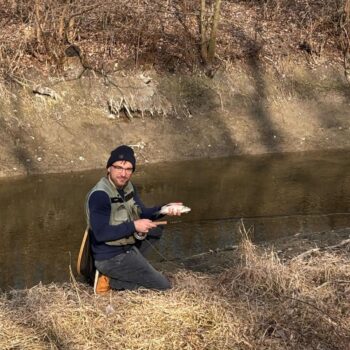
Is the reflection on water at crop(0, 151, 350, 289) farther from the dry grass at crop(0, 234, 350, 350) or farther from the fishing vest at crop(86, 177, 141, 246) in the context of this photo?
the dry grass at crop(0, 234, 350, 350)

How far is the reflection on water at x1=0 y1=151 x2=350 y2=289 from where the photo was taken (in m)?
8.53

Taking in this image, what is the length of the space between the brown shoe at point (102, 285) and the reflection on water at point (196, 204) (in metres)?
2.24

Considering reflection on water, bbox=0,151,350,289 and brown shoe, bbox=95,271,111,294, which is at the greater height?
brown shoe, bbox=95,271,111,294

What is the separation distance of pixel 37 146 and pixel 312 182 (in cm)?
653

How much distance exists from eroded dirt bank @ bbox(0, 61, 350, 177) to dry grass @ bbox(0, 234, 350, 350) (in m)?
8.50

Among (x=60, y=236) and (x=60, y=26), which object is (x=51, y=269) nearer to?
(x=60, y=236)

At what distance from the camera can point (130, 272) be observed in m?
5.27

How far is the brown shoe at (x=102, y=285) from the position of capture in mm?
5316

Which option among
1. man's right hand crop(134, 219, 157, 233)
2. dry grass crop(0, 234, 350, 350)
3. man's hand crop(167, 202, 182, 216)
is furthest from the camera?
man's hand crop(167, 202, 182, 216)

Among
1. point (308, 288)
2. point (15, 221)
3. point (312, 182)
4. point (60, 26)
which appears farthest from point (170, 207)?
point (60, 26)

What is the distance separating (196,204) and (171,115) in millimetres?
5061

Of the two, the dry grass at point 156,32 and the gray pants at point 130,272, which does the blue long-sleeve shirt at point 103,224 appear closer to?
the gray pants at point 130,272

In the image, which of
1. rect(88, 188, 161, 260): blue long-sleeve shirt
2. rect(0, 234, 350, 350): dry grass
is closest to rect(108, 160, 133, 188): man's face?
A: rect(88, 188, 161, 260): blue long-sleeve shirt

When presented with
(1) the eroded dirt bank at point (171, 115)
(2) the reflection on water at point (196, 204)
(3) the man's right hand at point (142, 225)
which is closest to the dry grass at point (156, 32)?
(1) the eroded dirt bank at point (171, 115)
